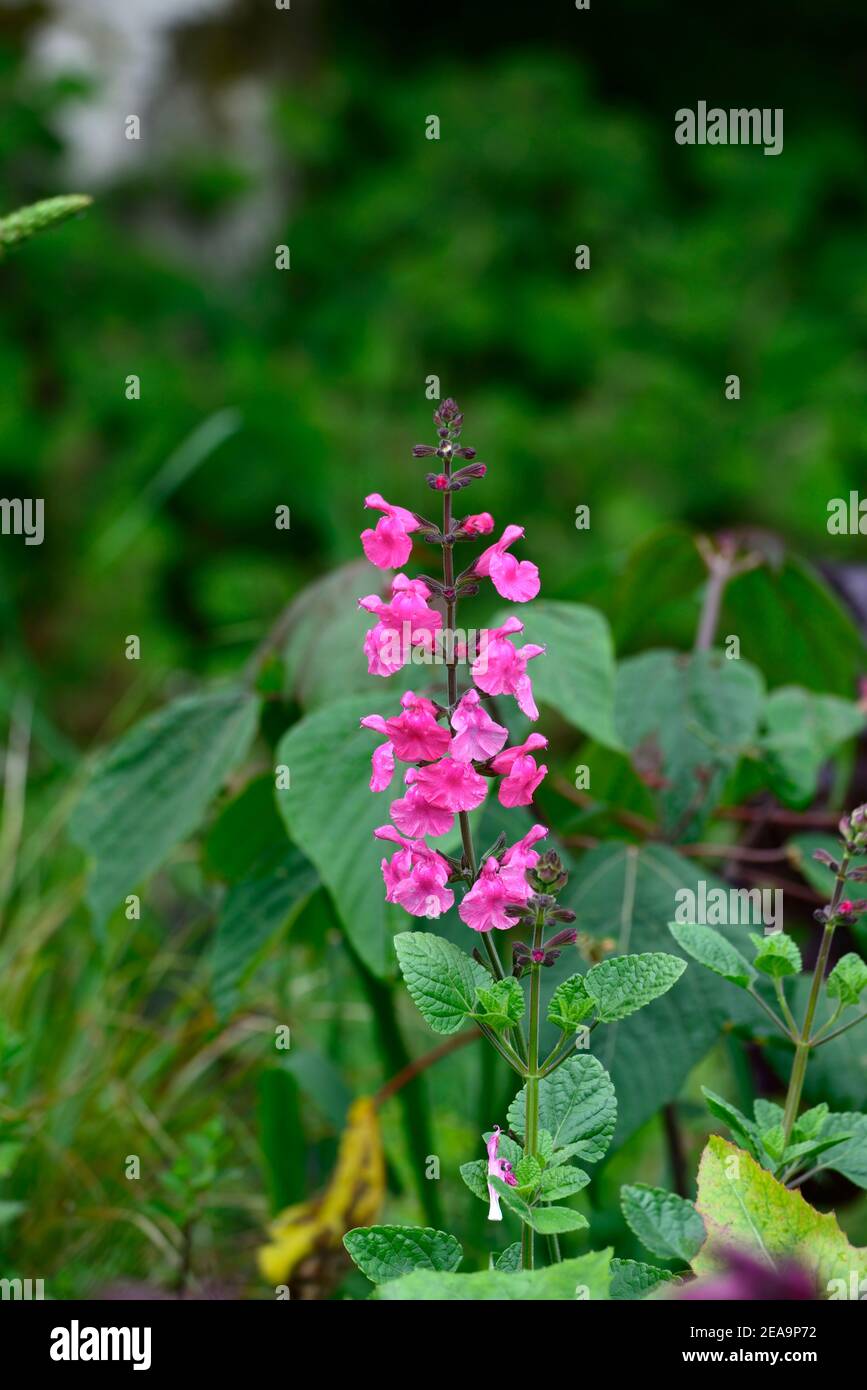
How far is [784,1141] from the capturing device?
2.15 feet

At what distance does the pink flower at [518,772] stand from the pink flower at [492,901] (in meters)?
0.03

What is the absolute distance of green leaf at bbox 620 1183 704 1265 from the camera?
641 millimetres

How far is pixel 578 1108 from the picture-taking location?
61cm

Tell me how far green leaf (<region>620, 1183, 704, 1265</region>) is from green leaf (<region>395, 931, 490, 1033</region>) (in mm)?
144

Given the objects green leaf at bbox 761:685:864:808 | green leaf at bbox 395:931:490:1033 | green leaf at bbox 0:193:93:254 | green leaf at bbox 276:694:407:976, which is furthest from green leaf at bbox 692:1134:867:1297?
green leaf at bbox 0:193:93:254

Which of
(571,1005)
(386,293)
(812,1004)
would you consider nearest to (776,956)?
(812,1004)

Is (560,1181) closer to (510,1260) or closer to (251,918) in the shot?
(510,1260)

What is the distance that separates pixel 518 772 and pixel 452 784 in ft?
0.10

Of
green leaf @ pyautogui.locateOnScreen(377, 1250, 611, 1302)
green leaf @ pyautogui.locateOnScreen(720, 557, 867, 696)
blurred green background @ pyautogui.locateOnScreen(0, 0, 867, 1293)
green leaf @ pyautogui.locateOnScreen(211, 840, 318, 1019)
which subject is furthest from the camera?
blurred green background @ pyautogui.locateOnScreen(0, 0, 867, 1293)

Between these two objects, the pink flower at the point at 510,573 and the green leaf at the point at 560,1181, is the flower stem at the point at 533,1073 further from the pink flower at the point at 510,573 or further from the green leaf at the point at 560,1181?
the pink flower at the point at 510,573

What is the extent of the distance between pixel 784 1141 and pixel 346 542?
5.20 feet

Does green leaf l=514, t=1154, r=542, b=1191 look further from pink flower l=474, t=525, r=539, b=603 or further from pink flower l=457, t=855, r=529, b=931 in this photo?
pink flower l=474, t=525, r=539, b=603
